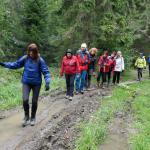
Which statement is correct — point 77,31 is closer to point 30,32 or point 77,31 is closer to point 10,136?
point 30,32

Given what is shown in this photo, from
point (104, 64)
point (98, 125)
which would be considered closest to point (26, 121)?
point (98, 125)

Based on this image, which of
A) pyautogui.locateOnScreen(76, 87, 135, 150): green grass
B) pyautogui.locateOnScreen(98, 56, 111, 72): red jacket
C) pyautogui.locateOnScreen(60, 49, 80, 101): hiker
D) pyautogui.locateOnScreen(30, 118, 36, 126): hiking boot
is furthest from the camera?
pyautogui.locateOnScreen(98, 56, 111, 72): red jacket

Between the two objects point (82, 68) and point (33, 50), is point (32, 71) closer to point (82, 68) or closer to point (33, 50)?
point (33, 50)

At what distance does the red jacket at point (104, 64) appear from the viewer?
21312 mm

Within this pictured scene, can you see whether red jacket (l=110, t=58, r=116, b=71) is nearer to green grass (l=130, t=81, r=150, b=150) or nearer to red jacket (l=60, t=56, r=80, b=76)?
green grass (l=130, t=81, r=150, b=150)

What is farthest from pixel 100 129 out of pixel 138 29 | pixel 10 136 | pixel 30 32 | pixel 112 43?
pixel 138 29

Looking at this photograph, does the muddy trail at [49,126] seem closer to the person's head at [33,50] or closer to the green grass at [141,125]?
the green grass at [141,125]

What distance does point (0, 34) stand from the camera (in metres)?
24.6

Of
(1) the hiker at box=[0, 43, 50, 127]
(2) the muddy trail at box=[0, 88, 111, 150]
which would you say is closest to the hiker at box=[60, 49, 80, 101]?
(2) the muddy trail at box=[0, 88, 111, 150]

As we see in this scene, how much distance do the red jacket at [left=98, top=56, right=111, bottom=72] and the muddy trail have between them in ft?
18.2

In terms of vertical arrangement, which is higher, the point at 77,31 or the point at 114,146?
the point at 77,31

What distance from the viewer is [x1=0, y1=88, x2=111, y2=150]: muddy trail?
902 cm

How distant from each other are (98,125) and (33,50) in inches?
101

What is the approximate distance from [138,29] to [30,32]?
934cm
